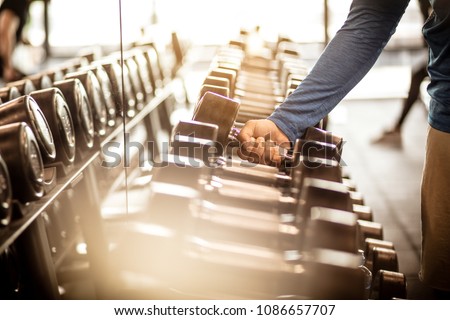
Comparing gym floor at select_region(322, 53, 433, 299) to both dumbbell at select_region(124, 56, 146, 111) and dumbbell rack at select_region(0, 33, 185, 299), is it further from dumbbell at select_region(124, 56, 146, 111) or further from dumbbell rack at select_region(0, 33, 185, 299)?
dumbbell at select_region(124, 56, 146, 111)

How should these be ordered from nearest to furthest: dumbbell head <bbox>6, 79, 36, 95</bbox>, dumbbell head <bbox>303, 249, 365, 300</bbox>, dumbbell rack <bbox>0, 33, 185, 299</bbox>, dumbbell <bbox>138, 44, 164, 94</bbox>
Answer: dumbbell head <bbox>303, 249, 365, 300</bbox> < dumbbell rack <bbox>0, 33, 185, 299</bbox> < dumbbell head <bbox>6, 79, 36, 95</bbox> < dumbbell <bbox>138, 44, 164, 94</bbox>

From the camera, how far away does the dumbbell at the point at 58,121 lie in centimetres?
148

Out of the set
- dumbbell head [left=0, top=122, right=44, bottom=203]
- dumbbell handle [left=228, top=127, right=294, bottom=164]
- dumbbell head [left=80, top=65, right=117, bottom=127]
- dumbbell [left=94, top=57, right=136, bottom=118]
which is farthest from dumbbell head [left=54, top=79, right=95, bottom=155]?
dumbbell handle [left=228, top=127, right=294, bottom=164]

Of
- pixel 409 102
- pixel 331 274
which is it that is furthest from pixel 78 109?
pixel 409 102

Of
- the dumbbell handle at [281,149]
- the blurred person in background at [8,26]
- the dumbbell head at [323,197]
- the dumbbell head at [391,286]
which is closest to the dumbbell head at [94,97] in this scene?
the dumbbell handle at [281,149]

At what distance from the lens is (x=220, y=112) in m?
0.95

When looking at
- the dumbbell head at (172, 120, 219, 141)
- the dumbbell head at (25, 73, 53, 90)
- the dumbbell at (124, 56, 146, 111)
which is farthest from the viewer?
the dumbbell at (124, 56, 146, 111)

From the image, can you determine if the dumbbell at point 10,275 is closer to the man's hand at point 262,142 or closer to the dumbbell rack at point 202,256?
the man's hand at point 262,142

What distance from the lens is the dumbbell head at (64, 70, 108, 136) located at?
1890 mm

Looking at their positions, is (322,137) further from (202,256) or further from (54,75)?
(54,75)

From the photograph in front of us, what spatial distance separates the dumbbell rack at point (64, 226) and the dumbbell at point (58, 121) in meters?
0.04

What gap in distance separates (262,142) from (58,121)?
739mm

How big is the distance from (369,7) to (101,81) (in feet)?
4.08

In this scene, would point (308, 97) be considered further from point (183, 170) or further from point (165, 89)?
point (165, 89)
